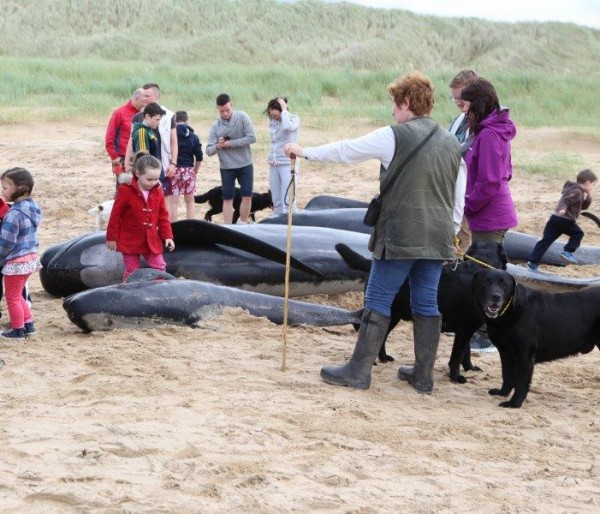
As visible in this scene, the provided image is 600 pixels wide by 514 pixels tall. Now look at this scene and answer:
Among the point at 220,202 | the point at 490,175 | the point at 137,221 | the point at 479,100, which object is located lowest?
the point at 220,202

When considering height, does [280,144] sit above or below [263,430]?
above

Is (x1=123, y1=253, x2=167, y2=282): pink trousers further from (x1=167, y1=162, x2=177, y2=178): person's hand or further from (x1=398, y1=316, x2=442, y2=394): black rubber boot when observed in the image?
(x1=167, y1=162, x2=177, y2=178): person's hand

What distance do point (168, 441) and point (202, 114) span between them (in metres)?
17.3

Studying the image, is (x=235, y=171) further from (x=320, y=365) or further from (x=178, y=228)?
(x=320, y=365)

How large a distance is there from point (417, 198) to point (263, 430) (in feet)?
5.81

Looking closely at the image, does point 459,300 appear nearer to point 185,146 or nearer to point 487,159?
point 487,159

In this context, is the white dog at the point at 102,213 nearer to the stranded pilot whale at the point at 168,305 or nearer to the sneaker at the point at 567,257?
the stranded pilot whale at the point at 168,305

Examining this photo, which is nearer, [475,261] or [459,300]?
[459,300]

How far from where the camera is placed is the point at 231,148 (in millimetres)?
13383

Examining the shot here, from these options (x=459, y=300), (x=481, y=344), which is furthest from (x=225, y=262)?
(x=459, y=300)

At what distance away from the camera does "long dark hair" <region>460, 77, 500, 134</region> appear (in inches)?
296

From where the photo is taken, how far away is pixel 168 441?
5.66 metres

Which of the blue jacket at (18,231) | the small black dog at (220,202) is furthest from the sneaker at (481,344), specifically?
the small black dog at (220,202)

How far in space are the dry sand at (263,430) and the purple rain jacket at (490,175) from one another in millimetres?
1123
